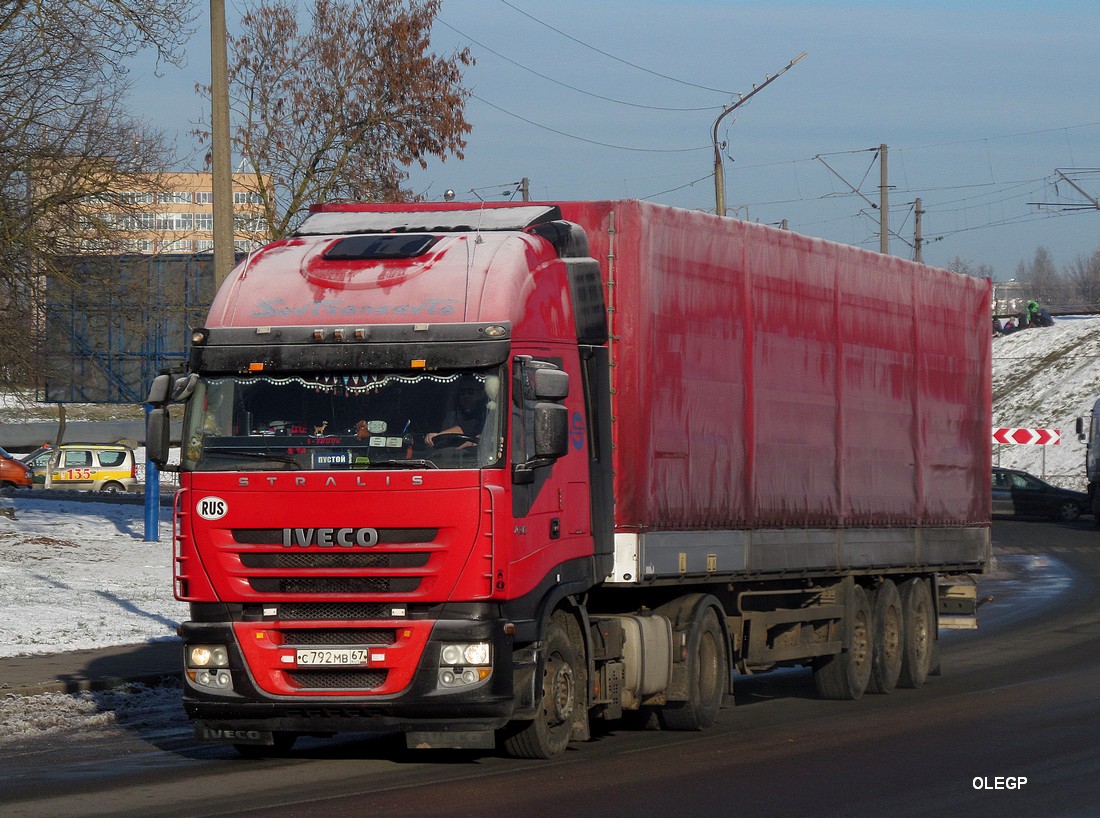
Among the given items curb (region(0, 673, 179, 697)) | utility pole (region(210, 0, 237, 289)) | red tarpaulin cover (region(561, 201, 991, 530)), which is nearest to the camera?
red tarpaulin cover (region(561, 201, 991, 530))

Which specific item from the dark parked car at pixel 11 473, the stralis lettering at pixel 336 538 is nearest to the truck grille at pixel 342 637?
the stralis lettering at pixel 336 538

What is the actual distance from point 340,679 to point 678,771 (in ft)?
7.23

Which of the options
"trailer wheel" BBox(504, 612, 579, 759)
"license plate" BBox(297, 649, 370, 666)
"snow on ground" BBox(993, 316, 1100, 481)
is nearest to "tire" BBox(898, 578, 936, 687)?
"trailer wheel" BBox(504, 612, 579, 759)

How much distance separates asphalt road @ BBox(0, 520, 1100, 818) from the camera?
934cm

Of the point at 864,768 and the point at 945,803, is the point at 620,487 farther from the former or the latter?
the point at 945,803

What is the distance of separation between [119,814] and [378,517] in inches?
84.6

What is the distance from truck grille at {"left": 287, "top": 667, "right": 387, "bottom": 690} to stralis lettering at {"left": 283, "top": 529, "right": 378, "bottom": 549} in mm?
753

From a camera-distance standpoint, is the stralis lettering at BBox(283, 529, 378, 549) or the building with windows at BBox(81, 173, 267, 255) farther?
the building with windows at BBox(81, 173, 267, 255)

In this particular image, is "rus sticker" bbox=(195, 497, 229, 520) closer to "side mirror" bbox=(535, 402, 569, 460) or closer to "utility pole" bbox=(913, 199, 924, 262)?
"side mirror" bbox=(535, 402, 569, 460)

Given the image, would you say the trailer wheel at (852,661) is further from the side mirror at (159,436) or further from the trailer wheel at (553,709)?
the side mirror at (159,436)

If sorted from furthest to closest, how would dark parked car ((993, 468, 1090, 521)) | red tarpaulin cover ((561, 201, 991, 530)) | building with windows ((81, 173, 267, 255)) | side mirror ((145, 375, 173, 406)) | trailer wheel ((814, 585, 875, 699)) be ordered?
dark parked car ((993, 468, 1090, 521)), building with windows ((81, 173, 267, 255)), trailer wheel ((814, 585, 875, 699)), red tarpaulin cover ((561, 201, 991, 530)), side mirror ((145, 375, 173, 406))

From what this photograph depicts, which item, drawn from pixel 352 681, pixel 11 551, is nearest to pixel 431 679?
pixel 352 681

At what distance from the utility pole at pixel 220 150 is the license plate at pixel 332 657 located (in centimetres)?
934

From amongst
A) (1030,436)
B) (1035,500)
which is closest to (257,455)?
(1030,436)
